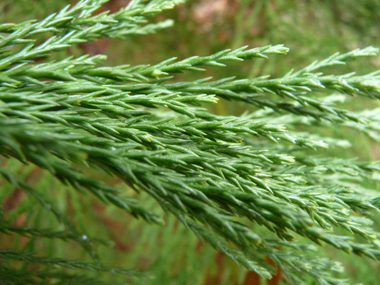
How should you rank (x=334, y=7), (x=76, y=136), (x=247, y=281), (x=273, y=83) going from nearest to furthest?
(x=76, y=136), (x=273, y=83), (x=247, y=281), (x=334, y=7)

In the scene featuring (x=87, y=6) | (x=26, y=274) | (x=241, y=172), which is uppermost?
(x=87, y=6)

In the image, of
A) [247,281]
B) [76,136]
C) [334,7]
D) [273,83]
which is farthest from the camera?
[334,7]

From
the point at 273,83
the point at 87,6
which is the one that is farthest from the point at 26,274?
the point at 273,83

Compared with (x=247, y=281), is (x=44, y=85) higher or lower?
higher

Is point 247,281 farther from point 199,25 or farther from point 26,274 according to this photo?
point 199,25

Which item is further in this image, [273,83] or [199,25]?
[199,25]

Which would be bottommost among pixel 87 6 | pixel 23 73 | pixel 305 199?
pixel 305 199

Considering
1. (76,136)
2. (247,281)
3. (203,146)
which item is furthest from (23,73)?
(247,281)

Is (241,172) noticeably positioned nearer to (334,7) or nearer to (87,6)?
(87,6)

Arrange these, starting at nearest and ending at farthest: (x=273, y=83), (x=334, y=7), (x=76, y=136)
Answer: (x=76, y=136), (x=273, y=83), (x=334, y=7)
